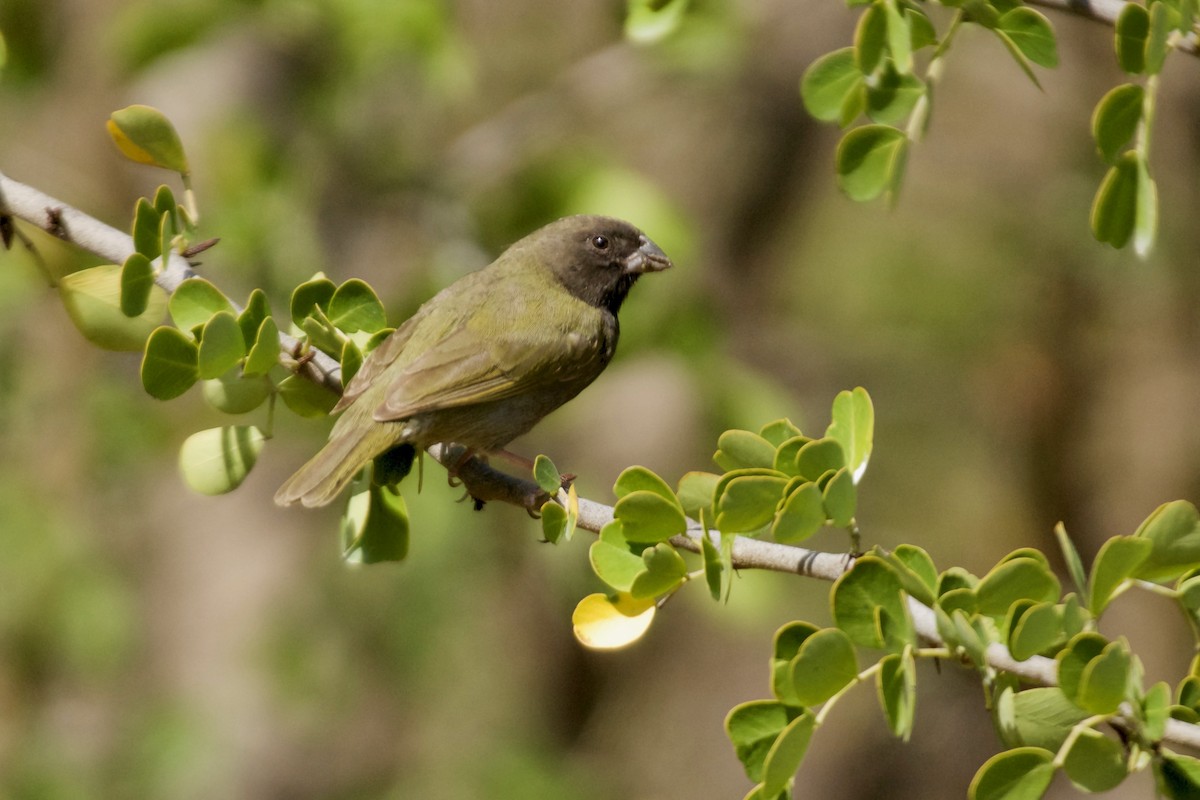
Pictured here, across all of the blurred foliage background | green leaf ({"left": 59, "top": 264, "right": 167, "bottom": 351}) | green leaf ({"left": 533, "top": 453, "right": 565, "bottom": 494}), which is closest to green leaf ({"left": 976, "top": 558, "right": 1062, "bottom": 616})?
green leaf ({"left": 533, "top": 453, "right": 565, "bottom": 494})

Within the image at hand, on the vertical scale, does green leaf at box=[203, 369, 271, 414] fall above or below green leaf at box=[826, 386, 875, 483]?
below

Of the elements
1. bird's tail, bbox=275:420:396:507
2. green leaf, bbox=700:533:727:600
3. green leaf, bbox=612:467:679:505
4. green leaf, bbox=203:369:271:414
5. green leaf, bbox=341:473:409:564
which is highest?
green leaf, bbox=612:467:679:505

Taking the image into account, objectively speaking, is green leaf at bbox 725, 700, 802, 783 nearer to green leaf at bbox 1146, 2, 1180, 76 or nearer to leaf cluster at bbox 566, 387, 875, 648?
leaf cluster at bbox 566, 387, 875, 648

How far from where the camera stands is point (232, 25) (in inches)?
202

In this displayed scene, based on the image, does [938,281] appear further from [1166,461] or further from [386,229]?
[386,229]

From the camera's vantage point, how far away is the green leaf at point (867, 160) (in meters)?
2.46

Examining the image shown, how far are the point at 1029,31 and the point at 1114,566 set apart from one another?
100 cm

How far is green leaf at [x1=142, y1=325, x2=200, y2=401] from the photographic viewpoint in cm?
237

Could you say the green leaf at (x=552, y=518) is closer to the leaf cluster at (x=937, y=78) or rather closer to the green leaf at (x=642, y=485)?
the green leaf at (x=642, y=485)

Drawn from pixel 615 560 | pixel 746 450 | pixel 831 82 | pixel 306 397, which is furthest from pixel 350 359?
pixel 831 82

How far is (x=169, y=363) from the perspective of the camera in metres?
2.42

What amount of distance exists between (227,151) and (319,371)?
2470mm

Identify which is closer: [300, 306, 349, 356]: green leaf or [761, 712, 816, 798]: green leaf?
[761, 712, 816, 798]: green leaf

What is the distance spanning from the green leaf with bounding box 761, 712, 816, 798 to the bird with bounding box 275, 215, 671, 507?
4.52ft
